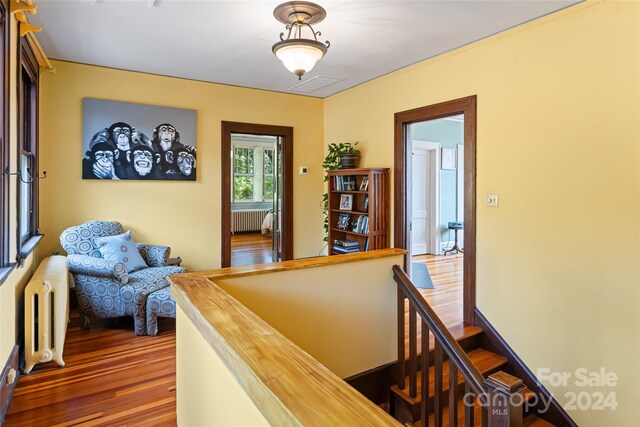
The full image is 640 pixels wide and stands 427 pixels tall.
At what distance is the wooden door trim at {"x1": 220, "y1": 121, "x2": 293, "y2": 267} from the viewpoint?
4983mm

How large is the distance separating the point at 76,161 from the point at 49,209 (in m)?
0.58

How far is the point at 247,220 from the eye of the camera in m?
10.0

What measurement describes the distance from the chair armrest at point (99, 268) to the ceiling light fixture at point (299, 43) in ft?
7.69

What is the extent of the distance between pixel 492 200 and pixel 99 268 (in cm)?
359

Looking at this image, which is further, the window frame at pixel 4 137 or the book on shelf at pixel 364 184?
the book on shelf at pixel 364 184

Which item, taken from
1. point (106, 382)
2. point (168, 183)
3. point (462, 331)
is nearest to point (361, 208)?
point (462, 331)

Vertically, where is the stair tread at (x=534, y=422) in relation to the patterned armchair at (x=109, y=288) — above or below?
below

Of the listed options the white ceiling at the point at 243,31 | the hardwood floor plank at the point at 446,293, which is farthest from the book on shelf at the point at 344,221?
the white ceiling at the point at 243,31

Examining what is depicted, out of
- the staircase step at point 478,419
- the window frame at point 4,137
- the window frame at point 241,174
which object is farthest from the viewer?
the window frame at point 241,174

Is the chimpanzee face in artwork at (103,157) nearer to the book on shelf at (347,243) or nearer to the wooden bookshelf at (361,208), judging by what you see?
the wooden bookshelf at (361,208)

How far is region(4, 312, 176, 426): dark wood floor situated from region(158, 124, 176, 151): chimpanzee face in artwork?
2203 mm

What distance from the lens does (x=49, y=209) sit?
13.1 ft

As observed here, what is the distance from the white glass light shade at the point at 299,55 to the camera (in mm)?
2527

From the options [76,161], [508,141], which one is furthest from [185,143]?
[508,141]
